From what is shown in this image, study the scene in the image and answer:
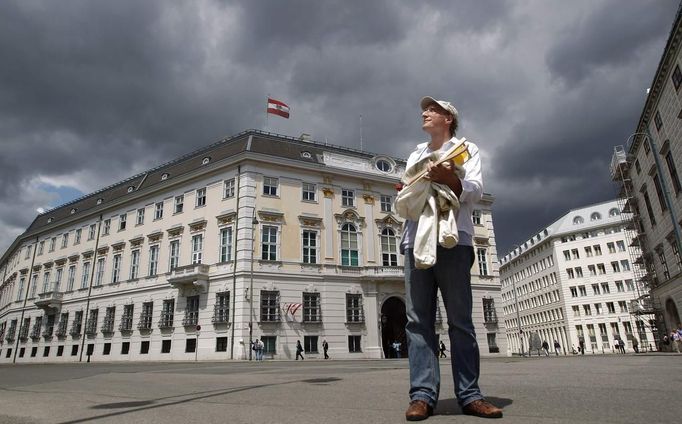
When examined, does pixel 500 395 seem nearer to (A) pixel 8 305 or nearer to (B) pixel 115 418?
(B) pixel 115 418

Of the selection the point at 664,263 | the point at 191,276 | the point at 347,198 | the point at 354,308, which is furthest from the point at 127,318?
the point at 664,263

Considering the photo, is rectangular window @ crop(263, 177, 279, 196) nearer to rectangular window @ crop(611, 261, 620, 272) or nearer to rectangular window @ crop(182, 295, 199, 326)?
rectangular window @ crop(182, 295, 199, 326)

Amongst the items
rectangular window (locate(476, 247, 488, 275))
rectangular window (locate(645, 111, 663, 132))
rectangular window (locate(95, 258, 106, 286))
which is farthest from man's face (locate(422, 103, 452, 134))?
rectangular window (locate(95, 258, 106, 286))

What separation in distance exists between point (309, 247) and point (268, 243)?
9.61 feet

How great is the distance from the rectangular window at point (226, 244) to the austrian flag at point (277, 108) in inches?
396

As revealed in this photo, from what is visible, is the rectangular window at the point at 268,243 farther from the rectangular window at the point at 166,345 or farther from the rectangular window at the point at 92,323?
the rectangular window at the point at 92,323

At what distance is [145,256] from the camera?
1356 inches

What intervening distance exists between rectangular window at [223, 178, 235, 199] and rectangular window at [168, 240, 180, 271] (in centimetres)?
519

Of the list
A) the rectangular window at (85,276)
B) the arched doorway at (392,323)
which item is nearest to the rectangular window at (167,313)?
the rectangular window at (85,276)

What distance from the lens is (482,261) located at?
124 ft

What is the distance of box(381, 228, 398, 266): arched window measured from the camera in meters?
33.5

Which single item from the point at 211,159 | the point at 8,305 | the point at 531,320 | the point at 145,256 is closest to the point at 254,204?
the point at 211,159

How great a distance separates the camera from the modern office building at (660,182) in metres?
25.5

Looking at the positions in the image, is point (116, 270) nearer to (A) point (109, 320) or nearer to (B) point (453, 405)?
(A) point (109, 320)
